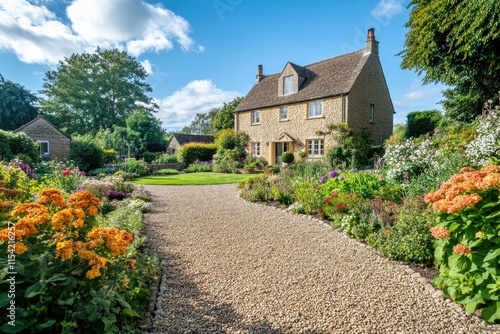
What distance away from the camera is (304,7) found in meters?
7.29

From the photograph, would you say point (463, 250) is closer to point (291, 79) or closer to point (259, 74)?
point (291, 79)

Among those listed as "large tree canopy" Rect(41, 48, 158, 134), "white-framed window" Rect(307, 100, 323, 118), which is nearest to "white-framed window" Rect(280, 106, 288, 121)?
"white-framed window" Rect(307, 100, 323, 118)

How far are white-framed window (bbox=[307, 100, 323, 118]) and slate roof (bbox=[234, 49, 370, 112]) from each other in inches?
17.7

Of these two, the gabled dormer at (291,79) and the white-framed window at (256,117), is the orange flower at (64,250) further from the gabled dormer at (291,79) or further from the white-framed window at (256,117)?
the white-framed window at (256,117)

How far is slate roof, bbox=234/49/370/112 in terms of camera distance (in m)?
18.1

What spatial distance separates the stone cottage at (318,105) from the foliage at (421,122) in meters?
2.05

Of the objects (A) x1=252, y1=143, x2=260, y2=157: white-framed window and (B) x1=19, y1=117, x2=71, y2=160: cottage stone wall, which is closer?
(B) x1=19, y1=117, x2=71, y2=160: cottage stone wall

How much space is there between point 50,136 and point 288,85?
19.9 meters

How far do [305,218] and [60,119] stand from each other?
41714mm

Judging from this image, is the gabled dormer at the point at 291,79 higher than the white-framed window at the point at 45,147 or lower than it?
higher

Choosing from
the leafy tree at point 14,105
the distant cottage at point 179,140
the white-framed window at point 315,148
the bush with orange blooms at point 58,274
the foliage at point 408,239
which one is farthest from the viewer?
the distant cottage at point 179,140

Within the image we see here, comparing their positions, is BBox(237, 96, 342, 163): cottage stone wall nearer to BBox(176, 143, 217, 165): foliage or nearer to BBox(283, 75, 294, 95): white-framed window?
BBox(283, 75, 294, 95): white-framed window

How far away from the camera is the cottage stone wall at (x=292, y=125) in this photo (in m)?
18.1

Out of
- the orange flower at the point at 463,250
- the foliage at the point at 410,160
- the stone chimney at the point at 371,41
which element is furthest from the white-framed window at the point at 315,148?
the orange flower at the point at 463,250
